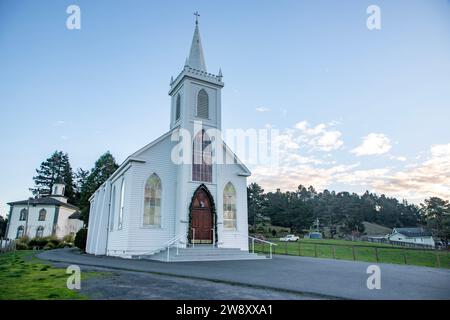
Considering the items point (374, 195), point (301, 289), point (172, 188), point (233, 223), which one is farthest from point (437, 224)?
point (374, 195)

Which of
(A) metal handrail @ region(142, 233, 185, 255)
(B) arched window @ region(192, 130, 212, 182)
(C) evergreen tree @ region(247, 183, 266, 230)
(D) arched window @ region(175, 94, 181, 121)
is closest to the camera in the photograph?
(A) metal handrail @ region(142, 233, 185, 255)

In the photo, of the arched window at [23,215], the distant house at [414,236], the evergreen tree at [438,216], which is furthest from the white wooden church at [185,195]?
the distant house at [414,236]

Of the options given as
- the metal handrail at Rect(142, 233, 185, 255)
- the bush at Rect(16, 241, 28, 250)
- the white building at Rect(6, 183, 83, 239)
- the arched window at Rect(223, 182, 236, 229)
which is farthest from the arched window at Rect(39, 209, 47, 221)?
the arched window at Rect(223, 182, 236, 229)

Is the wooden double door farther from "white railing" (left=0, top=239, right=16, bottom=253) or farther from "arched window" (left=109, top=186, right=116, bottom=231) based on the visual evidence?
"white railing" (left=0, top=239, right=16, bottom=253)

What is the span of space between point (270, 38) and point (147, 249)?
12150 millimetres

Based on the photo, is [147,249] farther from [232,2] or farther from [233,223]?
[232,2]

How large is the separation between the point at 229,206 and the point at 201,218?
2.27 meters

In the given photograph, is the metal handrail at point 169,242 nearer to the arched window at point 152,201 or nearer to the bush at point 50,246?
the arched window at point 152,201

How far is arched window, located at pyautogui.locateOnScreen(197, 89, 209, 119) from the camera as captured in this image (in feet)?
59.9

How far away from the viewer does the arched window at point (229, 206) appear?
18.0m

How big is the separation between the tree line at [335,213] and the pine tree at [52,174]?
43.7m

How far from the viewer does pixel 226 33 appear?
13773 mm

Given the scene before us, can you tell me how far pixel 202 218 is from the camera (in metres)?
16.8
